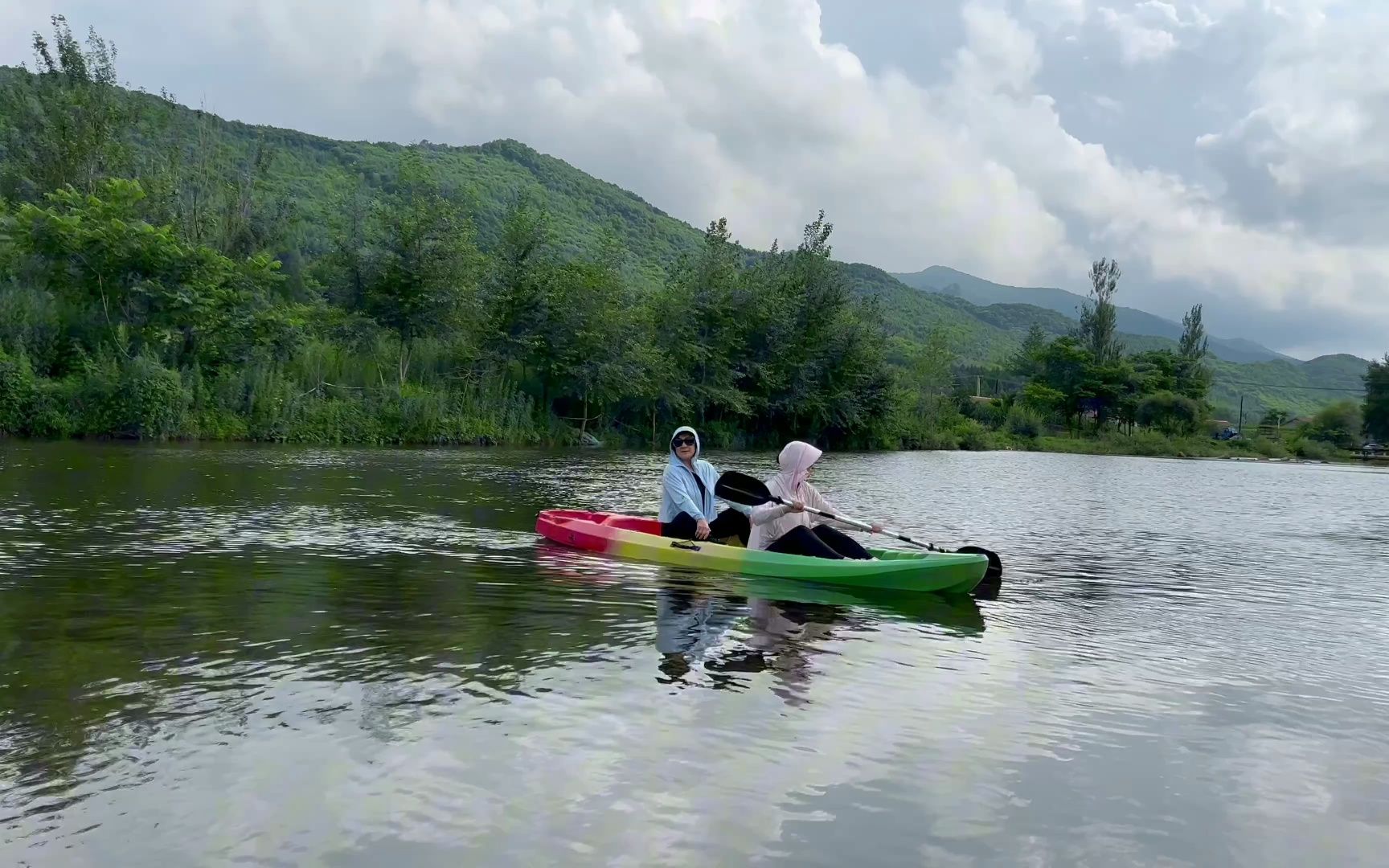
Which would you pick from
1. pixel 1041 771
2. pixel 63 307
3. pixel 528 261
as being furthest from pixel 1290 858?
pixel 528 261

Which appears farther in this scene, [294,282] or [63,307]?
[294,282]

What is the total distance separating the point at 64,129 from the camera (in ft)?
129

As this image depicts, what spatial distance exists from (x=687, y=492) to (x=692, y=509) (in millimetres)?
199

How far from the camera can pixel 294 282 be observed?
47.8 m

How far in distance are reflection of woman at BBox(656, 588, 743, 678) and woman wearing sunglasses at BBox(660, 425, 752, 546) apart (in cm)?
162

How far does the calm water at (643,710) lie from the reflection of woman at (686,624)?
40 millimetres

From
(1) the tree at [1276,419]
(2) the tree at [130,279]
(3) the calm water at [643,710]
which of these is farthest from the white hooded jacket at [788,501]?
(1) the tree at [1276,419]

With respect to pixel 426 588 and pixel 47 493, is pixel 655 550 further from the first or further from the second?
pixel 47 493

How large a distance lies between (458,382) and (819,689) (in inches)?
1364

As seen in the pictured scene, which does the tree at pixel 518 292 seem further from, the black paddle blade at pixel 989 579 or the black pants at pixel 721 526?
the black paddle blade at pixel 989 579

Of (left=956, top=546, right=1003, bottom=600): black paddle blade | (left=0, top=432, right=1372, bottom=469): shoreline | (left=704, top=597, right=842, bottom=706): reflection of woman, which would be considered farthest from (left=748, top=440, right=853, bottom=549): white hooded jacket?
(left=0, top=432, right=1372, bottom=469): shoreline

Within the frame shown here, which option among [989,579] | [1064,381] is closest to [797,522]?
[989,579]

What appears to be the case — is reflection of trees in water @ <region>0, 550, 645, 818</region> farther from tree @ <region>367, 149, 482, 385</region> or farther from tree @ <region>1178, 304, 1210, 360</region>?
tree @ <region>1178, 304, 1210, 360</region>

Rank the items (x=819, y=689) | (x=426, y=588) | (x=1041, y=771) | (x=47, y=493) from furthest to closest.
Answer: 1. (x=47, y=493)
2. (x=426, y=588)
3. (x=819, y=689)
4. (x=1041, y=771)
